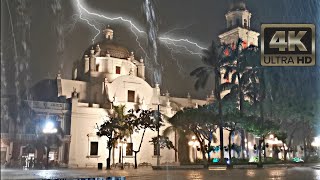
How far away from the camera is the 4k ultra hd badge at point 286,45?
627 inches

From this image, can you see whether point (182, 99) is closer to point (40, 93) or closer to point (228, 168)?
point (40, 93)

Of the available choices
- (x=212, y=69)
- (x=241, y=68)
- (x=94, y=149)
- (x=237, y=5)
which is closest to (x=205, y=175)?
(x=212, y=69)

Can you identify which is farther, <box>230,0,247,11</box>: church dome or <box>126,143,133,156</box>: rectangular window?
<box>230,0,247,11</box>: church dome

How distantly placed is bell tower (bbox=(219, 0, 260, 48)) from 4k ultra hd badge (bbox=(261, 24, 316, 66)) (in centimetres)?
4819

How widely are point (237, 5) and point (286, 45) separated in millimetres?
52517

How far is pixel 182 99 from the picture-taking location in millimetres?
64000

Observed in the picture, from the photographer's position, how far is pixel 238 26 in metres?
64.1

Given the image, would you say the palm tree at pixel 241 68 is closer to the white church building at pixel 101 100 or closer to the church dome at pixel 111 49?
the white church building at pixel 101 100

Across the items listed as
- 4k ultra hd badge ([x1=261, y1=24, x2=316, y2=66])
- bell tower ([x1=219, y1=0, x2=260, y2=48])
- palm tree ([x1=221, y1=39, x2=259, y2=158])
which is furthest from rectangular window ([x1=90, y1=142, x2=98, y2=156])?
4k ultra hd badge ([x1=261, y1=24, x2=316, y2=66])

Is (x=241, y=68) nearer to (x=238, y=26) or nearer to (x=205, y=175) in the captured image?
(x=205, y=175)

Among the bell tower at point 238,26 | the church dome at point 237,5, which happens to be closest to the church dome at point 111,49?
the bell tower at point 238,26

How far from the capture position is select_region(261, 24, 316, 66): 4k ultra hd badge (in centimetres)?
1591

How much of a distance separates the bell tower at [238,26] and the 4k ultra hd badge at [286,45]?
48.2 metres

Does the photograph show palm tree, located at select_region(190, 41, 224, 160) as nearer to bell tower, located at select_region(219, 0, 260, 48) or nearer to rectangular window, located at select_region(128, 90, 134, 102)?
rectangular window, located at select_region(128, 90, 134, 102)
